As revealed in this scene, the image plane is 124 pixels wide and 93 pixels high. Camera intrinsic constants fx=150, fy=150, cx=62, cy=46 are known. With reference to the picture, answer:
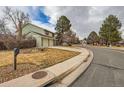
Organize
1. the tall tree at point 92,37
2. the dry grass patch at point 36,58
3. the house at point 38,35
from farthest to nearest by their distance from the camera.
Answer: the house at point 38,35, the tall tree at point 92,37, the dry grass patch at point 36,58

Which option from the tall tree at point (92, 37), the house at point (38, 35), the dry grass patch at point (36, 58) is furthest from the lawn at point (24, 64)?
the house at point (38, 35)

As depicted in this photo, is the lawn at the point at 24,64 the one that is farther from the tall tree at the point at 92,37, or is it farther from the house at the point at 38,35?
the house at the point at 38,35

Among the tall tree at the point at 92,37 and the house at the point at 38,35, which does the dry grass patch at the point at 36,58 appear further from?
the house at the point at 38,35

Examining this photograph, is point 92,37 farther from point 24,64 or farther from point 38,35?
point 24,64

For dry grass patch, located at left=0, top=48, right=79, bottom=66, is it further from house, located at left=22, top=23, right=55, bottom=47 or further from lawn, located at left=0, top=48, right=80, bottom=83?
house, located at left=22, top=23, right=55, bottom=47

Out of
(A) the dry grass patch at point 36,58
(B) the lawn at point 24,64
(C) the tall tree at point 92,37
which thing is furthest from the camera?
(C) the tall tree at point 92,37

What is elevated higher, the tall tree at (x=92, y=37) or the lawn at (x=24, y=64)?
the tall tree at (x=92, y=37)

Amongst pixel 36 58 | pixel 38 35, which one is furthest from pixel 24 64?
pixel 38 35

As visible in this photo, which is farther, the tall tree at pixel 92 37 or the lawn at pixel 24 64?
the tall tree at pixel 92 37

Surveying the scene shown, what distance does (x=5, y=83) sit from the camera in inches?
178

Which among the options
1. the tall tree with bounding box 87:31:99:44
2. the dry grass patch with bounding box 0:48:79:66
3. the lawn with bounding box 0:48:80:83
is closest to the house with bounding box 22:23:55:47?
the tall tree with bounding box 87:31:99:44

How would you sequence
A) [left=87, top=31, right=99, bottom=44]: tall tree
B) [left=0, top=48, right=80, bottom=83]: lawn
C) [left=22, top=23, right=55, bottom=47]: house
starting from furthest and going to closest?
[left=22, top=23, right=55, bottom=47]: house < [left=87, top=31, right=99, bottom=44]: tall tree < [left=0, top=48, right=80, bottom=83]: lawn

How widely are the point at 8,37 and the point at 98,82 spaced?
1464 cm
